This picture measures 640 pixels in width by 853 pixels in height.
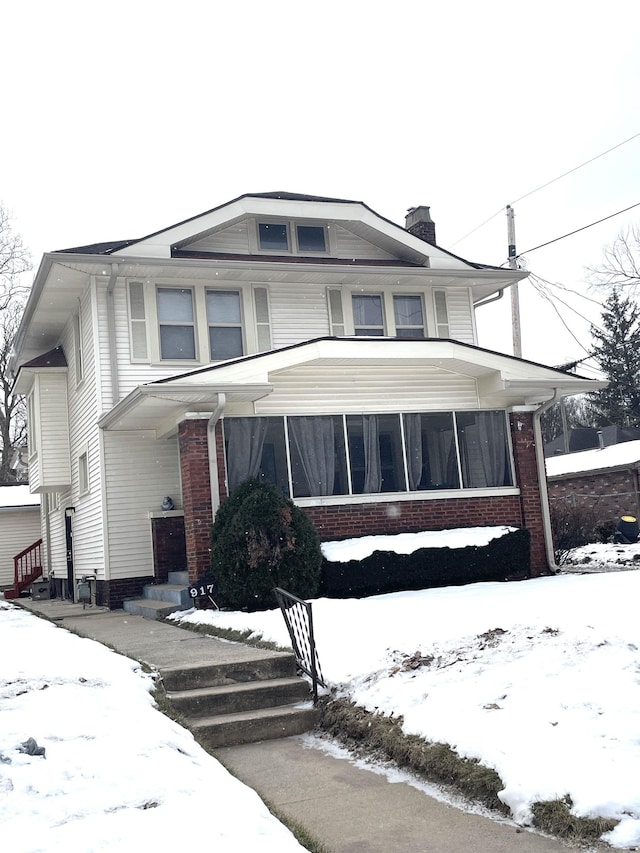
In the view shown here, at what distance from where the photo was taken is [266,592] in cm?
1101

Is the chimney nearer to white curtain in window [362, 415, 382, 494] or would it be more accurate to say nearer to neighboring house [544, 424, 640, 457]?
white curtain in window [362, 415, 382, 494]

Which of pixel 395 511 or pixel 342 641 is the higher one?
pixel 395 511

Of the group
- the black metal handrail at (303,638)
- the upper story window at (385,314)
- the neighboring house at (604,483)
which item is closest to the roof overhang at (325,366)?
the upper story window at (385,314)

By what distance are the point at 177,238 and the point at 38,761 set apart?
11734 millimetres

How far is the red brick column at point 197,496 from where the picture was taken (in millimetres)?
12195

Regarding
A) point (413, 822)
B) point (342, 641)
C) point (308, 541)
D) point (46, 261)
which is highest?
point (46, 261)

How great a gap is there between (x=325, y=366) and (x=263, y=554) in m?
3.82

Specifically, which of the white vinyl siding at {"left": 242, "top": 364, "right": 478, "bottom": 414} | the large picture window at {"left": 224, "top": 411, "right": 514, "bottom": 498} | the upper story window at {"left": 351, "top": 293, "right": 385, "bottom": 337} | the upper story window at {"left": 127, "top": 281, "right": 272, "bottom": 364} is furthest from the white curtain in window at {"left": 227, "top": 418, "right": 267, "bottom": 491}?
the upper story window at {"left": 351, "top": 293, "right": 385, "bottom": 337}

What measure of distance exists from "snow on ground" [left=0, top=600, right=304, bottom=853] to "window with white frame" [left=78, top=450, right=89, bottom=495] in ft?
32.0

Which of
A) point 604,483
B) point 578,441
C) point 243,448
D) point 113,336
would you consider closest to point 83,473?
point 113,336

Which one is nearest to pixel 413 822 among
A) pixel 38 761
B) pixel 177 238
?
pixel 38 761

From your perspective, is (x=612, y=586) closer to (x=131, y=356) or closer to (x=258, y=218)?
(x=131, y=356)

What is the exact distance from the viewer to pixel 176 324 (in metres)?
14.8

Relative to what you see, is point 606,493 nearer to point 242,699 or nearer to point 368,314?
point 368,314
